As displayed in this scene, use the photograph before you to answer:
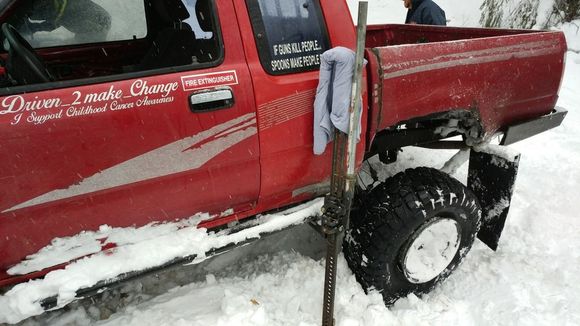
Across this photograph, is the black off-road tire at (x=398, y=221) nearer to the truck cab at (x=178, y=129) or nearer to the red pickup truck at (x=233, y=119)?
the red pickup truck at (x=233, y=119)

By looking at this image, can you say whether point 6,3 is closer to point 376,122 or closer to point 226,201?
point 226,201

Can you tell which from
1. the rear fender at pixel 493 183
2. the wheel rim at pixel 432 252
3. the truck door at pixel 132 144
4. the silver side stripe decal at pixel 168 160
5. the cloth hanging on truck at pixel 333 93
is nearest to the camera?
the truck door at pixel 132 144

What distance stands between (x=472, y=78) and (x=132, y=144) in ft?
6.41

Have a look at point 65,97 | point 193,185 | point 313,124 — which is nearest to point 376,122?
point 313,124

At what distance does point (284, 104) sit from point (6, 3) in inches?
51.8

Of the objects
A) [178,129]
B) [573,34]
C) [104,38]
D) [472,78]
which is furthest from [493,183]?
[573,34]

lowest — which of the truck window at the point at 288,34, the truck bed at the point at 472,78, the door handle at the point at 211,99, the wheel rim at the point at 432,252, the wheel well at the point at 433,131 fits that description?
the wheel rim at the point at 432,252

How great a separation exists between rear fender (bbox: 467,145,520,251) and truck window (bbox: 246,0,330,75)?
60.8 inches

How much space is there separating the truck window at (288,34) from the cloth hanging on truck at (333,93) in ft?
0.47

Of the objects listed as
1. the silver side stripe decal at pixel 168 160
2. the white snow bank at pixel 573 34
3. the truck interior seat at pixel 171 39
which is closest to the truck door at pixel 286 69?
the silver side stripe decal at pixel 168 160

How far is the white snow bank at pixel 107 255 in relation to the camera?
1.72 metres

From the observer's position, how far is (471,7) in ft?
34.7

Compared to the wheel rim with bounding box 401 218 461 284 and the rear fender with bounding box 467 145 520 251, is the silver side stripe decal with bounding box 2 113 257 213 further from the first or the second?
the rear fender with bounding box 467 145 520 251

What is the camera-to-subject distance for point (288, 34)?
2.02 meters
